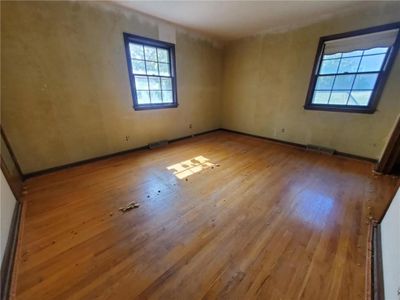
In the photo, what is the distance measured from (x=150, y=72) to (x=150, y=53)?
363 mm

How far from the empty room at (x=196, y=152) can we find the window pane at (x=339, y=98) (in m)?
0.04

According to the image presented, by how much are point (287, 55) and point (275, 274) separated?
162 inches

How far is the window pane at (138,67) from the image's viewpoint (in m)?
3.36

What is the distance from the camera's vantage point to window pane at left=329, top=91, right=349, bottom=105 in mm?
3278

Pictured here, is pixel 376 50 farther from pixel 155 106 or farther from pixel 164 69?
pixel 155 106

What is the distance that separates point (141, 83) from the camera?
355cm

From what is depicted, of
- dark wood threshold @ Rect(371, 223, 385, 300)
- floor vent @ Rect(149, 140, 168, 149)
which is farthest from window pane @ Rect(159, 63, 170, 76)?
dark wood threshold @ Rect(371, 223, 385, 300)

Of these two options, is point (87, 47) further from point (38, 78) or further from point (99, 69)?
point (38, 78)

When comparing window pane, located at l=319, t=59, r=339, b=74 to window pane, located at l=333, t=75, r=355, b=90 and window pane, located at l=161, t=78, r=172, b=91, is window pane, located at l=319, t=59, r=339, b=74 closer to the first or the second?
window pane, located at l=333, t=75, r=355, b=90

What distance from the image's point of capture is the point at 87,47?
109 inches

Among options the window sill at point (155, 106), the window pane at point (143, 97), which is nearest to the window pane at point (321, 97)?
the window sill at point (155, 106)

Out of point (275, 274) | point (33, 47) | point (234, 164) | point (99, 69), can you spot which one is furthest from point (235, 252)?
point (33, 47)

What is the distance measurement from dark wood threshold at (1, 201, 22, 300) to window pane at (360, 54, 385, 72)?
5.03m

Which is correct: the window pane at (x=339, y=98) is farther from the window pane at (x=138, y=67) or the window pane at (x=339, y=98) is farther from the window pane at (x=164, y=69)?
the window pane at (x=138, y=67)
